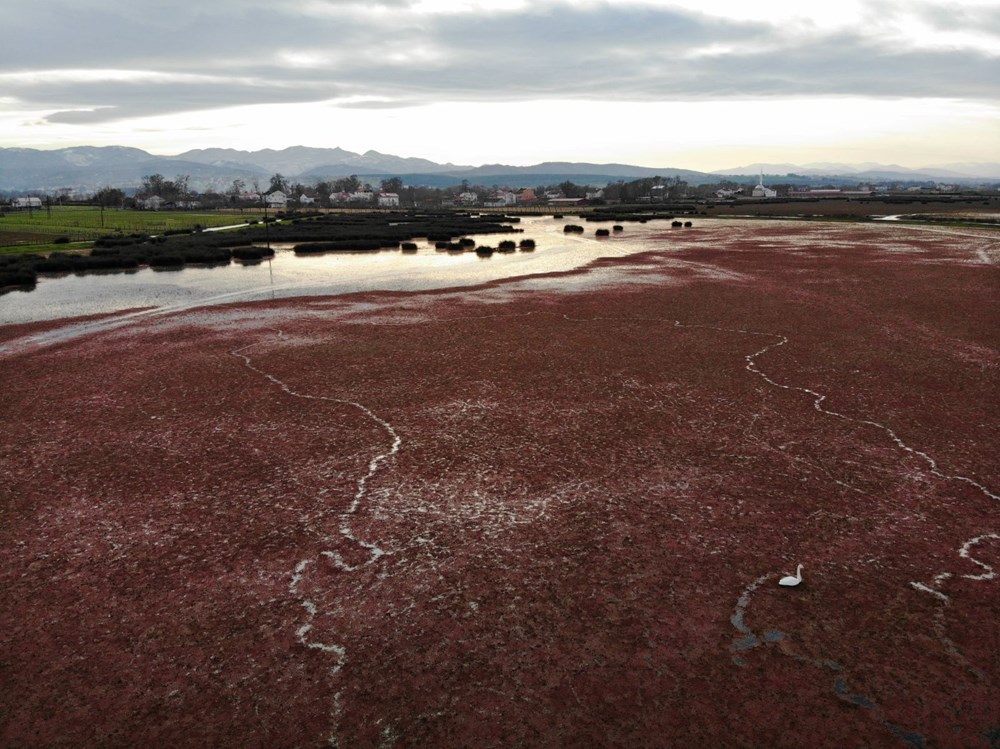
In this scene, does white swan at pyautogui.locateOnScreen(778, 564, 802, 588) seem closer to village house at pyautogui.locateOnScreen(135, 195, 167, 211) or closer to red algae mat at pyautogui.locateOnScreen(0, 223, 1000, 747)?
red algae mat at pyautogui.locateOnScreen(0, 223, 1000, 747)

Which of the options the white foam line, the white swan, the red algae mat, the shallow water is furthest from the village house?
the white swan

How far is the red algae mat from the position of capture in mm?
6367

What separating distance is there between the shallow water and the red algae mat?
1363cm

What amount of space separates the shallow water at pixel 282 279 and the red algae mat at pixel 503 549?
1363cm

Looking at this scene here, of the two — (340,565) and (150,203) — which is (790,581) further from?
(150,203)

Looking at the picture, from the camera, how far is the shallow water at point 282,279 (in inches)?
1241

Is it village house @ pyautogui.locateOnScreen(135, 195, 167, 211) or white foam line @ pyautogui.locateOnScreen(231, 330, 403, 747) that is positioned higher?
village house @ pyautogui.locateOnScreen(135, 195, 167, 211)

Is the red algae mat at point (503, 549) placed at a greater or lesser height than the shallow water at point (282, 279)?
lesser

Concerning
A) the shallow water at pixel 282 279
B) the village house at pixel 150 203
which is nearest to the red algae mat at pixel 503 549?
the shallow water at pixel 282 279

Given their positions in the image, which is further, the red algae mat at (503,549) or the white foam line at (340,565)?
the white foam line at (340,565)

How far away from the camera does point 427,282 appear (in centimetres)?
3759

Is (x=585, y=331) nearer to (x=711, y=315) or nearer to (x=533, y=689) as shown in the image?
(x=711, y=315)

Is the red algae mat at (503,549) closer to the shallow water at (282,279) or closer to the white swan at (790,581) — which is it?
the white swan at (790,581)

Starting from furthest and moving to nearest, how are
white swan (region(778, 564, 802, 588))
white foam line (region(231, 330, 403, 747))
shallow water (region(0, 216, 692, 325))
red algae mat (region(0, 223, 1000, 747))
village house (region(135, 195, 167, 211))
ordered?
1. village house (region(135, 195, 167, 211))
2. shallow water (region(0, 216, 692, 325))
3. white swan (region(778, 564, 802, 588))
4. white foam line (region(231, 330, 403, 747))
5. red algae mat (region(0, 223, 1000, 747))
